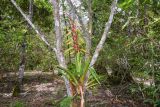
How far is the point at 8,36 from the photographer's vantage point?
14.5 m

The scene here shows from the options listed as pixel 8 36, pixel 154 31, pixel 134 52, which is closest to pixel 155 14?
pixel 154 31

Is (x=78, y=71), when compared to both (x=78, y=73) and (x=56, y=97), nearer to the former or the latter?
(x=78, y=73)

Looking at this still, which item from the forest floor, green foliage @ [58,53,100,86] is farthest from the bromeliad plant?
the forest floor

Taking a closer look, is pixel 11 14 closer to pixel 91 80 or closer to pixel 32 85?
pixel 32 85

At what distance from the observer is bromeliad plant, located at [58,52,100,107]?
5.60m

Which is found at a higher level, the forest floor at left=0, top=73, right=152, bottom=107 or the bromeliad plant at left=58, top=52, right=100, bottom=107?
the bromeliad plant at left=58, top=52, right=100, bottom=107

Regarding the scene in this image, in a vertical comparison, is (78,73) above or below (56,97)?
above

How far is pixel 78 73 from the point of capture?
5676 millimetres

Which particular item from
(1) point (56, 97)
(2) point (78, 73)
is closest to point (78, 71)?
(2) point (78, 73)

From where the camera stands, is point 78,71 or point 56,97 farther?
point 56,97

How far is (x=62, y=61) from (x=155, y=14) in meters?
2.87

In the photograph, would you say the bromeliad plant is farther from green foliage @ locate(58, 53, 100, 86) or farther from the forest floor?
the forest floor

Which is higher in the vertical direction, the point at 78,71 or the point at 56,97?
the point at 78,71

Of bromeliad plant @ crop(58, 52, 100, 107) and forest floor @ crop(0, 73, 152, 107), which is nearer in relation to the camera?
bromeliad plant @ crop(58, 52, 100, 107)
